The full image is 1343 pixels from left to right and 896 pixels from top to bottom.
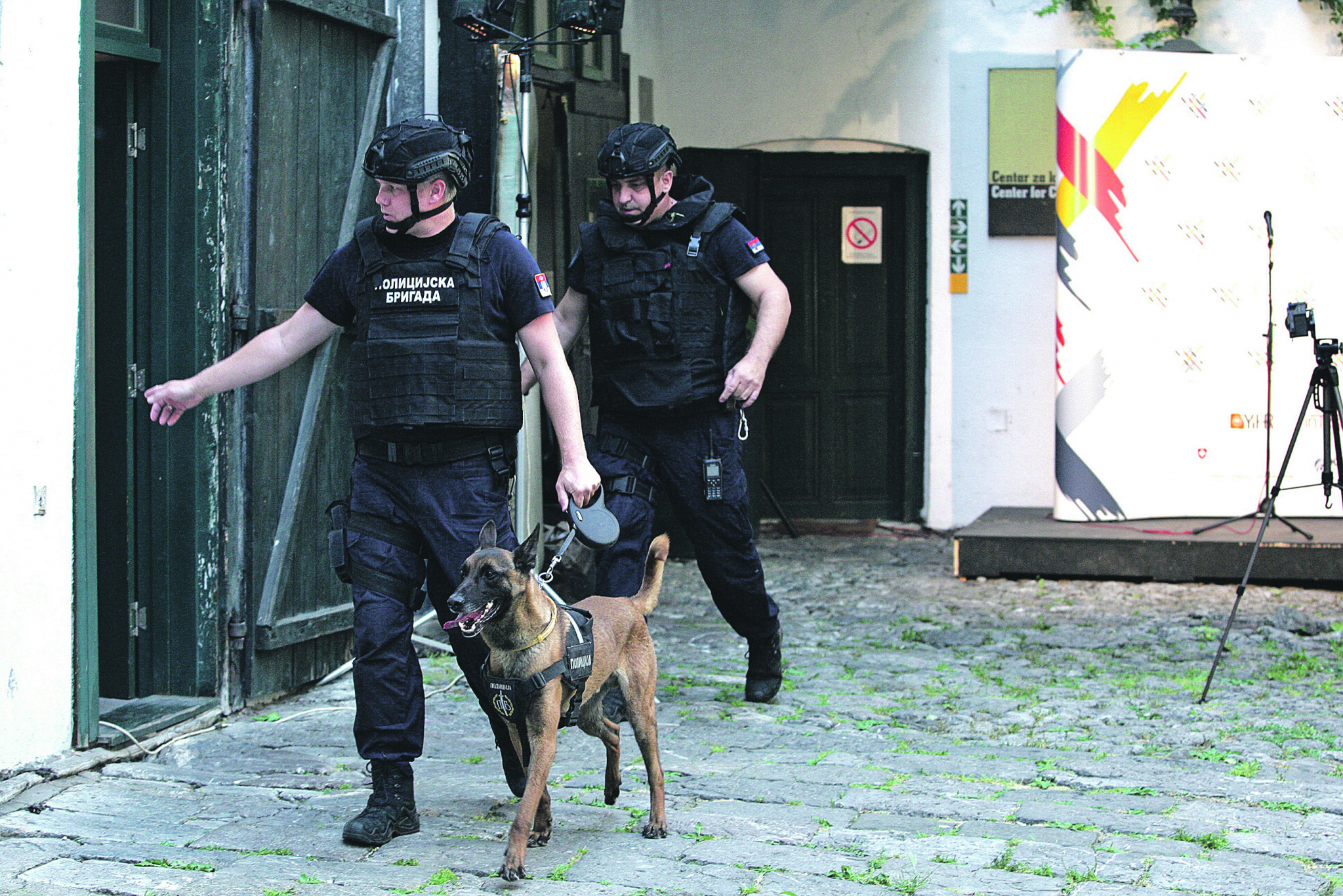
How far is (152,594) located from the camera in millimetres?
5461

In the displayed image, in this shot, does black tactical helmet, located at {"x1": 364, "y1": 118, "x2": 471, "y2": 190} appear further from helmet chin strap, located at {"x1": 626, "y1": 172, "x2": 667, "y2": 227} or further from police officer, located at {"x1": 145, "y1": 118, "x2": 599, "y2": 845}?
helmet chin strap, located at {"x1": 626, "y1": 172, "x2": 667, "y2": 227}

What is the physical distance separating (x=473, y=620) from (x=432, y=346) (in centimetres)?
89

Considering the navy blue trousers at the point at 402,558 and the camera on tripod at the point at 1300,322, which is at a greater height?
the camera on tripod at the point at 1300,322

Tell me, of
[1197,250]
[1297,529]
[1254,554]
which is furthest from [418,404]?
[1197,250]

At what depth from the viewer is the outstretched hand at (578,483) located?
156 inches

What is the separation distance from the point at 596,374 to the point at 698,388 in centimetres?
42

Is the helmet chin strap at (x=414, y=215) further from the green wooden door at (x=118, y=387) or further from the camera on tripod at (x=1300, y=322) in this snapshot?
the camera on tripod at (x=1300, y=322)

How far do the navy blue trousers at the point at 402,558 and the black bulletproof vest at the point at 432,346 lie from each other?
16 cm

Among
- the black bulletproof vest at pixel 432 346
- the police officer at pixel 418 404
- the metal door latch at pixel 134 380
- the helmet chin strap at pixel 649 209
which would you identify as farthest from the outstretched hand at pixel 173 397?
the helmet chin strap at pixel 649 209

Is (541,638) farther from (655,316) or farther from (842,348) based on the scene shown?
(842,348)

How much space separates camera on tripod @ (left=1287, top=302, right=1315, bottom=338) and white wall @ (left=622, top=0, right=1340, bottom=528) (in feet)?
14.1

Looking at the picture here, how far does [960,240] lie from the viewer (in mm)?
10938

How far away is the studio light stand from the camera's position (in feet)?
27.6

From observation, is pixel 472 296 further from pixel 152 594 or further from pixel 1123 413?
pixel 1123 413
